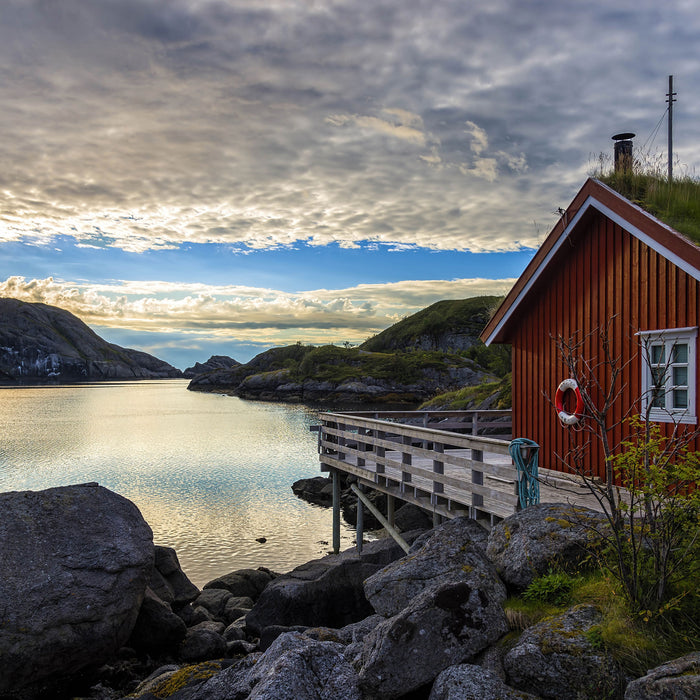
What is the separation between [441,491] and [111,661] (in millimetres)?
6507

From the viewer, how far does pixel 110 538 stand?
996 cm

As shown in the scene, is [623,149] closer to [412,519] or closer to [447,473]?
[447,473]

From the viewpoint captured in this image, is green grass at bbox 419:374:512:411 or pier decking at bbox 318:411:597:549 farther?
green grass at bbox 419:374:512:411

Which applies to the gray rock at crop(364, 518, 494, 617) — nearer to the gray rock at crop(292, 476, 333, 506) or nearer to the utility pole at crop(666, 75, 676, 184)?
the utility pole at crop(666, 75, 676, 184)

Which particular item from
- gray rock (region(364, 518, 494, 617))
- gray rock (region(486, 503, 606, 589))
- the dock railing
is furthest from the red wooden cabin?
gray rock (region(364, 518, 494, 617))

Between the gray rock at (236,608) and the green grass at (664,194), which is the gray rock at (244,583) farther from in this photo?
the green grass at (664,194)

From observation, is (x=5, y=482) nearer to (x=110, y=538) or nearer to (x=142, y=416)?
(x=110, y=538)

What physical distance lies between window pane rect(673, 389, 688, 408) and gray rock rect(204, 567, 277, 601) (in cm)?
1091

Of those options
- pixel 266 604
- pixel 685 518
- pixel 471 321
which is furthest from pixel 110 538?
pixel 471 321

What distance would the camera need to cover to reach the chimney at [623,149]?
12.9 m

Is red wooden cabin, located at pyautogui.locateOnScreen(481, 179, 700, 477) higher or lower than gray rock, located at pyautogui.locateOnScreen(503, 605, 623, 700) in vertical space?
higher

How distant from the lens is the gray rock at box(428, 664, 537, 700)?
4.38 m

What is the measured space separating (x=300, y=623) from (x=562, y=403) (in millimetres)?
6961

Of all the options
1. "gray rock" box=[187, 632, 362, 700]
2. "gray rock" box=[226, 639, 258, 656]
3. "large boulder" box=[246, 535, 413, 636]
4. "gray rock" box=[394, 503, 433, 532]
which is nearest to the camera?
"gray rock" box=[187, 632, 362, 700]
